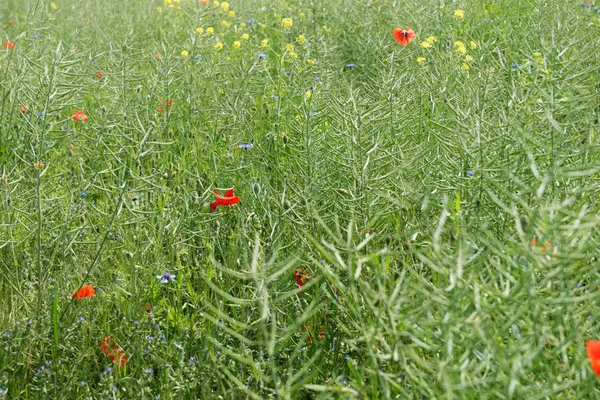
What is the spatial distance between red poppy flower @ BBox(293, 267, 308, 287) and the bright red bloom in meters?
0.45

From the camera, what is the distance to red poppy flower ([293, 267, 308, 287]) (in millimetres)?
1992

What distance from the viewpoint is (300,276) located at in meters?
2.02

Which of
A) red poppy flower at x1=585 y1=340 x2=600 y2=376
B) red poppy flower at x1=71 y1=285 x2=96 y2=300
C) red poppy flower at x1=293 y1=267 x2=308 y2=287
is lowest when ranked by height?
red poppy flower at x1=71 y1=285 x2=96 y2=300

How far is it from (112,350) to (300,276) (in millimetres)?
497

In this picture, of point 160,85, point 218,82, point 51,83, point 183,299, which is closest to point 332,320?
point 183,299

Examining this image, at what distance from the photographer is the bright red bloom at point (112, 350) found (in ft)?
6.20

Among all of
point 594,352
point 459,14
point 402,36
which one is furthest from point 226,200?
point 459,14

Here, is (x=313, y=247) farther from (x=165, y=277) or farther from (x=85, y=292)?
(x=85, y=292)

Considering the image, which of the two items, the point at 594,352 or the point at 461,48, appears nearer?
the point at 594,352

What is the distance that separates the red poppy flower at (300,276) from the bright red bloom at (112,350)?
45cm

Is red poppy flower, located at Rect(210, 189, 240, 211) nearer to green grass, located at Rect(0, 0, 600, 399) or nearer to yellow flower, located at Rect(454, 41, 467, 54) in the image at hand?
green grass, located at Rect(0, 0, 600, 399)

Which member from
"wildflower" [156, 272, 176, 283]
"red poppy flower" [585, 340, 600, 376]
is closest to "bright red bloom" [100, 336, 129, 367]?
"wildflower" [156, 272, 176, 283]

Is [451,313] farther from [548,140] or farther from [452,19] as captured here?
[452,19]

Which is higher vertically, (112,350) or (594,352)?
(594,352)
